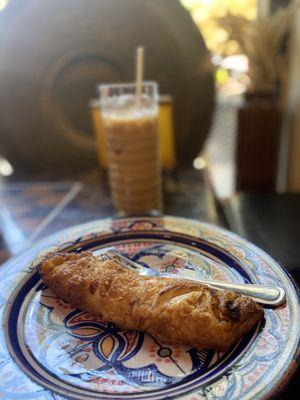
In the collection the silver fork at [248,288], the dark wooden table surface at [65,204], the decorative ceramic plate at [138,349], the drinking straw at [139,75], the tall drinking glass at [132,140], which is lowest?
the dark wooden table surface at [65,204]

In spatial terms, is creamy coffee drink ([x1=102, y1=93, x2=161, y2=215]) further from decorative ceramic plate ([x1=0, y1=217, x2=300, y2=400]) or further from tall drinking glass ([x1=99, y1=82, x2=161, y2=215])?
decorative ceramic plate ([x1=0, y1=217, x2=300, y2=400])

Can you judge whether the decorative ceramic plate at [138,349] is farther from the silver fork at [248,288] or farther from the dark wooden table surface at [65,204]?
the dark wooden table surface at [65,204]

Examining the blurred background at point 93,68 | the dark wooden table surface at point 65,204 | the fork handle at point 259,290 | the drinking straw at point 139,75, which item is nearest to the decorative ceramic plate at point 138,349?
the fork handle at point 259,290

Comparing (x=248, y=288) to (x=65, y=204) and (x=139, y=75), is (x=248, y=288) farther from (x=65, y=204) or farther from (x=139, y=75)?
(x=65, y=204)

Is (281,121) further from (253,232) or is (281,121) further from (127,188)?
(127,188)

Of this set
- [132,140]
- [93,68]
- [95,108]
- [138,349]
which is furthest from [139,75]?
[138,349]

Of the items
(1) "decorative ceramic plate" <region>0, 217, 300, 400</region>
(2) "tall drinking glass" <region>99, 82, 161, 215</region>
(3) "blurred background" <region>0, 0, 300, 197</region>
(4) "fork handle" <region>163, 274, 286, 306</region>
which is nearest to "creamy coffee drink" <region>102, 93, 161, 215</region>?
(2) "tall drinking glass" <region>99, 82, 161, 215</region>

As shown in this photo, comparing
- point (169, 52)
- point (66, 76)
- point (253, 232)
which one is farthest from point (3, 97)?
point (253, 232)
